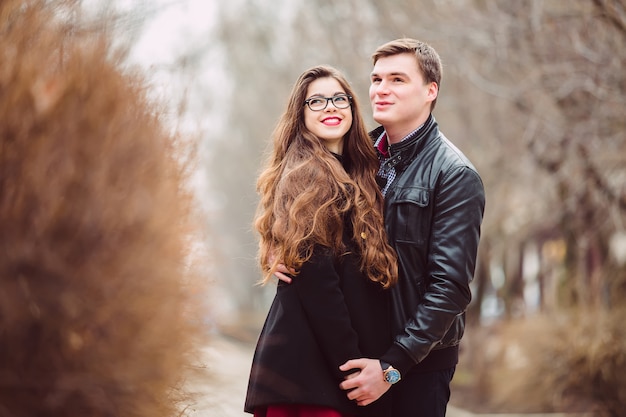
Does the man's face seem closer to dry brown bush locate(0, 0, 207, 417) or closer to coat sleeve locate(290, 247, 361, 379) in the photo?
coat sleeve locate(290, 247, 361, 379)

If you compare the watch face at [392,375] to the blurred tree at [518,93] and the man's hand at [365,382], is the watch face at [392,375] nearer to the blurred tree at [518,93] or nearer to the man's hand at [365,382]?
the man's hand at [365,382]

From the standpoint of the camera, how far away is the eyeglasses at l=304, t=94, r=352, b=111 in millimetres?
3674

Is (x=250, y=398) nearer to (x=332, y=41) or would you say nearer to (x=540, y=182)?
(x=540, y=182)

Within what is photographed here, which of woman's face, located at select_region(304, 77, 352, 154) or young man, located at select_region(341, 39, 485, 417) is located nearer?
young man, located at select_region(341, 39, 485, 417)

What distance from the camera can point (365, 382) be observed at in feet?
10.6

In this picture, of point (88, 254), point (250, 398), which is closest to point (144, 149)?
point (88, 254)

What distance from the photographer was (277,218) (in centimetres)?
336

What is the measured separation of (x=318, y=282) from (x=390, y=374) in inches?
20.3

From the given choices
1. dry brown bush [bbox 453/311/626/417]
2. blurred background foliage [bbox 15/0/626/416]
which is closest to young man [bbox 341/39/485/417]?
blurred background foliage [bbox 15/0/626/416]

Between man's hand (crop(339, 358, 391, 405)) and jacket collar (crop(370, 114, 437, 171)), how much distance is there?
3.42ft

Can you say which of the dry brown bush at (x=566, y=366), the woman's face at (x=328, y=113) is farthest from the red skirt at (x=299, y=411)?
the dry brown bush at (x=566, y=366)

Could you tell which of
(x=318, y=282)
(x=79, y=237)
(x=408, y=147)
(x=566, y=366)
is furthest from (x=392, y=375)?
(x=566, y=366)

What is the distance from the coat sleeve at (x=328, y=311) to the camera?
10.6 feet

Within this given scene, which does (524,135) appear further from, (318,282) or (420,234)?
(318,282)
